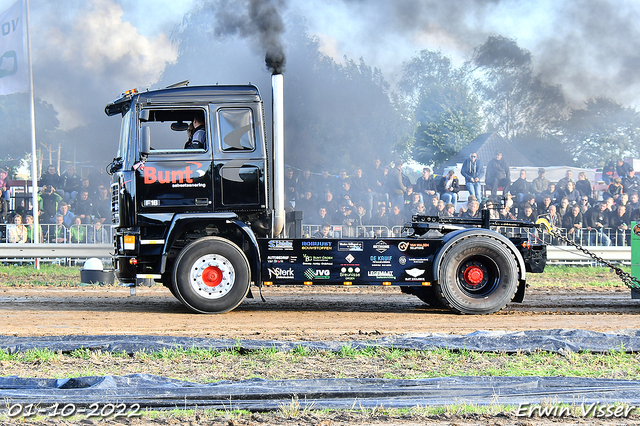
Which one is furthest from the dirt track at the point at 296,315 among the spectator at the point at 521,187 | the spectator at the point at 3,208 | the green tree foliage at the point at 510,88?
the green tree foliage at the point at 510,88

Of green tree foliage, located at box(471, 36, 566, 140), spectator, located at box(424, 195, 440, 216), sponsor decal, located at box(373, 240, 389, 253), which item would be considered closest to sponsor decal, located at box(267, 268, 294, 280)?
sponsor decal, located at box(373, 240, 389, 253)

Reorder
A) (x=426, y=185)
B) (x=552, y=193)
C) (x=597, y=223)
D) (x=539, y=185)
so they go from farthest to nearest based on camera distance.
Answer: (x=539, y=185)
(x=552, y=193)
(x=426, y=185)
(x=597, y=223)

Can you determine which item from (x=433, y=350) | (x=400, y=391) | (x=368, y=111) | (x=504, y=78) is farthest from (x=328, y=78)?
(x=400, y=391)

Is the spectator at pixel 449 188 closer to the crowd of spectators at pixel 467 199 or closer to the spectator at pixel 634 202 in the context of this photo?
the crowd of spectators at pixel 467 199

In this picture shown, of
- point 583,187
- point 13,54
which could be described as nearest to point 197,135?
point 583,187

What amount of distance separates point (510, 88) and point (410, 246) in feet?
76.7

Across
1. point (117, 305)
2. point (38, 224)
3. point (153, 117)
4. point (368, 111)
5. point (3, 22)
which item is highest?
point (3, 22)

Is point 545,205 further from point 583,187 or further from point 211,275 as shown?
point 211,275

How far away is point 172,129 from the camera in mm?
9148

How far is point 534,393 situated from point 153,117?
21.3ft

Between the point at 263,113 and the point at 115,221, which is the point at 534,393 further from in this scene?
the point at 115,221

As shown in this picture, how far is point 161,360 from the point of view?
5.71m

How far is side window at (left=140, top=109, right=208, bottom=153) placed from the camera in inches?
346

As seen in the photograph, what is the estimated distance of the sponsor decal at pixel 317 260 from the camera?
8.84 metres
